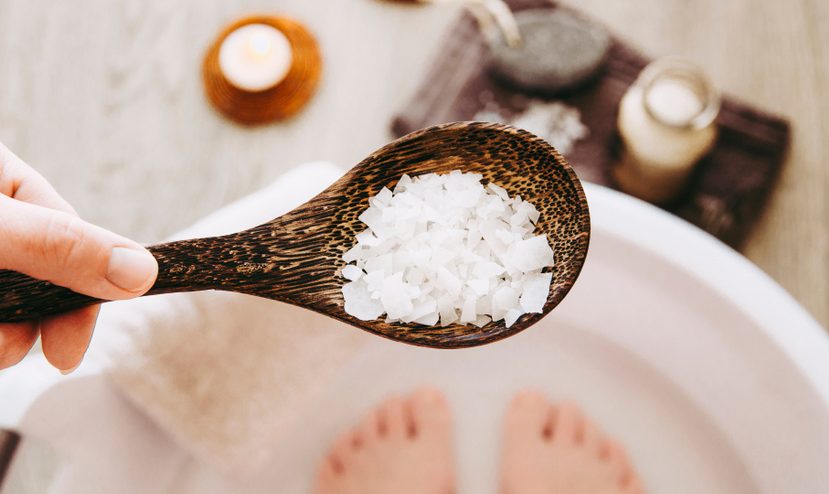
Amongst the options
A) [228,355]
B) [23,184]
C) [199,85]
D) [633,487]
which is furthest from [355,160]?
[633,487]

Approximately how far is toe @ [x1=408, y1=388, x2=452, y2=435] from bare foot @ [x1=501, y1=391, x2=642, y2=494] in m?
0.09

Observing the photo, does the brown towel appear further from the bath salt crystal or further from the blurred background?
the bath salt crystal

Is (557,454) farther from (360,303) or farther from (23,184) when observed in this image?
(23,184)

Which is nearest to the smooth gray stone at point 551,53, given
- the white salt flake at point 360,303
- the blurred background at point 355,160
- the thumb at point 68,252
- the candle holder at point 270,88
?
the blurred background at point 355,160

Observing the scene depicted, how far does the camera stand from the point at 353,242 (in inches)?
22.3

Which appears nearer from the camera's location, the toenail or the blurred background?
the blurred background

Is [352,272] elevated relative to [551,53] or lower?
lower

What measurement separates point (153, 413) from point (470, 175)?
45cm

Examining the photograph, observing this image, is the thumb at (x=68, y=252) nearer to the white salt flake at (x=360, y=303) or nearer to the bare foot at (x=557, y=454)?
the white salt flake at (x=360, y=303)

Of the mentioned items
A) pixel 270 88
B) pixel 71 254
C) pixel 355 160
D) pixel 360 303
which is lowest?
pixel 360 303

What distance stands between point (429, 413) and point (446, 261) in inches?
17.5

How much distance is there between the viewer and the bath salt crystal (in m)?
0.54

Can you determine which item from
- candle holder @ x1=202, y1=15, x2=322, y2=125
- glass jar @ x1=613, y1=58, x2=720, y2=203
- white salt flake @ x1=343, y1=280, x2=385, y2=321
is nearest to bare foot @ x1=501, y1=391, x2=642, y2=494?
glass jar @ x1=613, y1=58, x2=720, y2=203

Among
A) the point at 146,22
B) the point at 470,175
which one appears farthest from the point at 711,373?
the point at 146,22
